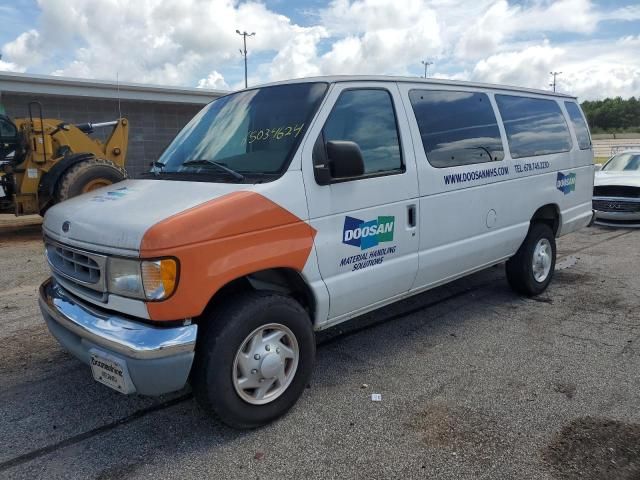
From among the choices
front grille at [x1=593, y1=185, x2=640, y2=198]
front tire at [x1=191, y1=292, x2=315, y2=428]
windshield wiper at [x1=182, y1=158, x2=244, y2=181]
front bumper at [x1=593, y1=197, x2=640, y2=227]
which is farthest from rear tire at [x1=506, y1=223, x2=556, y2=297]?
front grille at [x1=593, y1=185, x2=640, y2=198]

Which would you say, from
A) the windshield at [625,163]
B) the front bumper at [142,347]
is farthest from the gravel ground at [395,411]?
the windshield at [625,163]

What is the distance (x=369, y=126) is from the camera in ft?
12.2

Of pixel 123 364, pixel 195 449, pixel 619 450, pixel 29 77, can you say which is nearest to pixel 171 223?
pixel 123 364

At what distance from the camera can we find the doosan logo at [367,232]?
11.4 ft

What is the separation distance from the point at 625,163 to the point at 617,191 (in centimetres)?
203

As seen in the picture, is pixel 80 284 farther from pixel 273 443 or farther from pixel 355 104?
pixel 355 104

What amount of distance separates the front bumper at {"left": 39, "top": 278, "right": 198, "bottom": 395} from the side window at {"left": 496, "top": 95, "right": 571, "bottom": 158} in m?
3.67

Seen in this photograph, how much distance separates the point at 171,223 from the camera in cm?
272

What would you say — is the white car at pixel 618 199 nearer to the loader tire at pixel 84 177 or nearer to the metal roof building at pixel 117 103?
the loader tire at pixel 84 177

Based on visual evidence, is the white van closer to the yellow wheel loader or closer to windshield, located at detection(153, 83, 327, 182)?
windshield, located at detection(153, 83, 327, 182)

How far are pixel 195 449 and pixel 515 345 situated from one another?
2.78m

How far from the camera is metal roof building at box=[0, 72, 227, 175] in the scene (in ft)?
45.1

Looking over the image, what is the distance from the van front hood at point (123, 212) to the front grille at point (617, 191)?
980 centimetres

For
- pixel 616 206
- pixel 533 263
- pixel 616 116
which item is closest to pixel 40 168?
pixel 533 263
